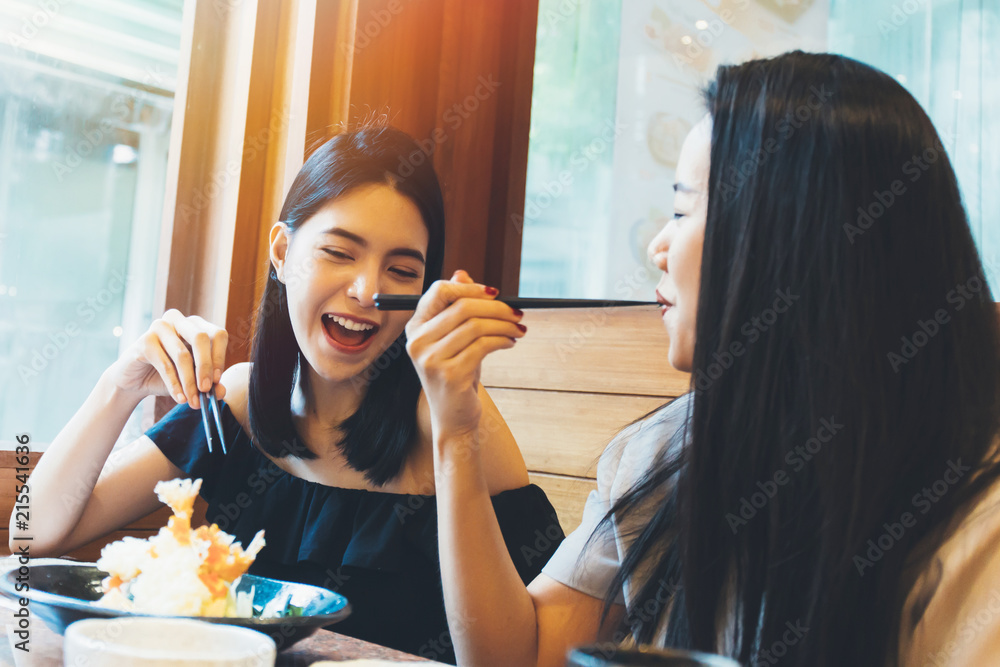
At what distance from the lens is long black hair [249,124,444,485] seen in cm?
145

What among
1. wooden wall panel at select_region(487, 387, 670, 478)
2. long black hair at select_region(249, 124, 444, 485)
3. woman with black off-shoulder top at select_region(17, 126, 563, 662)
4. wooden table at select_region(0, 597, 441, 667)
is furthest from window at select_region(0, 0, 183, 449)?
wooden table at select_region(0, 597, 441, 667)

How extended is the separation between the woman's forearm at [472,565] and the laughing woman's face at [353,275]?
1.57ft

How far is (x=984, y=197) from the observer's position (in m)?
1.70

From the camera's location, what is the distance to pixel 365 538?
1.32 m

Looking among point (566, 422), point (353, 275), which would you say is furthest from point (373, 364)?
point (566, 422)

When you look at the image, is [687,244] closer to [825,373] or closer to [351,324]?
[825,373]

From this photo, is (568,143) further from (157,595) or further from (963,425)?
(157,595)

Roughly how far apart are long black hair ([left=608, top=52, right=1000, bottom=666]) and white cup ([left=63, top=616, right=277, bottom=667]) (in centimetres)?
51
